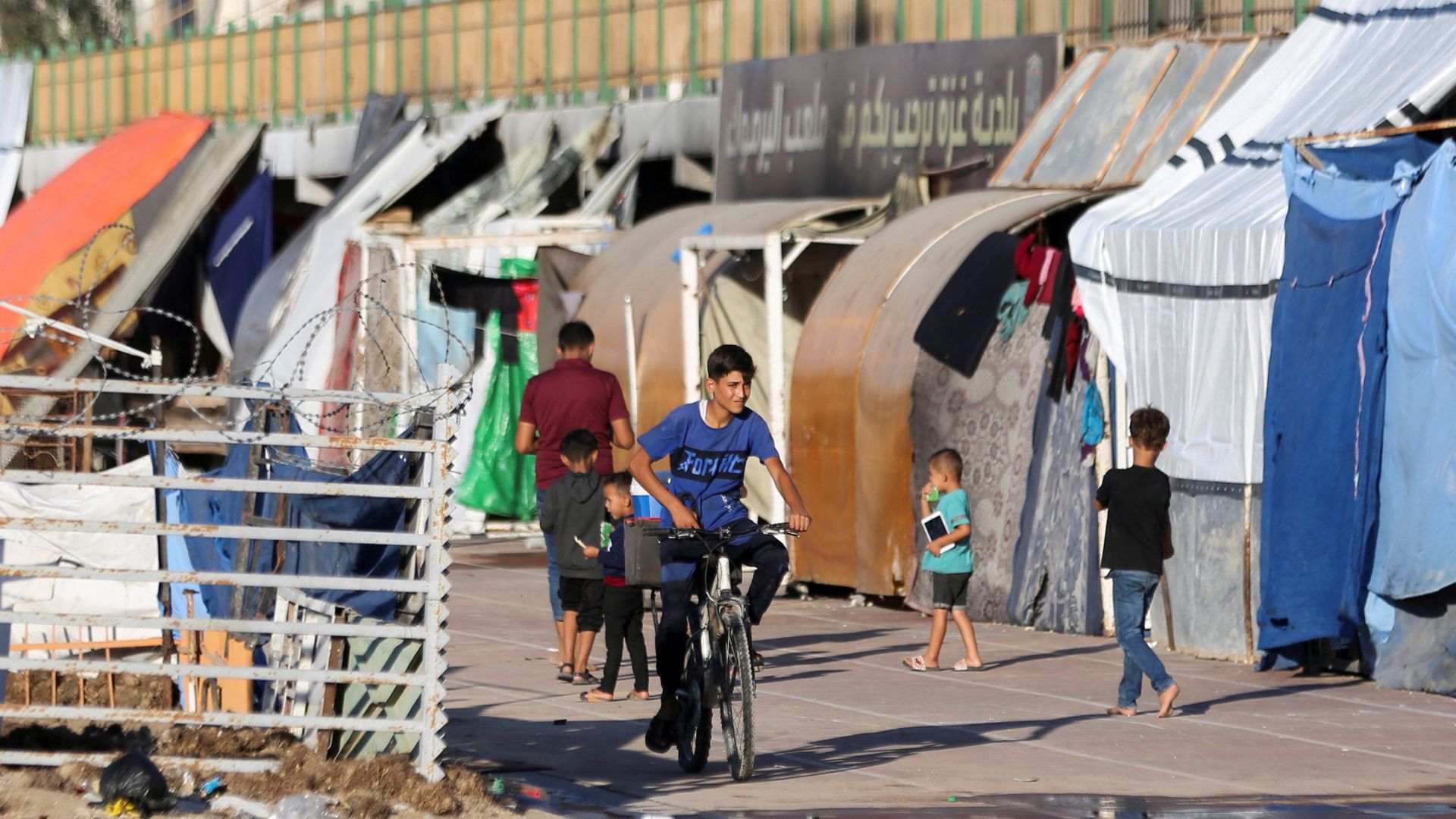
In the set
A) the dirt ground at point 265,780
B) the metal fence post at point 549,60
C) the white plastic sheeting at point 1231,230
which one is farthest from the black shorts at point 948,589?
the metal fence post at point 549,60

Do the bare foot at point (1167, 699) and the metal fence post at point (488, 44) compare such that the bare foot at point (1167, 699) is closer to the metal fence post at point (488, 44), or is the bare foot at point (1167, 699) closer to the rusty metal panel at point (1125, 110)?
the rusty metal panel at point (1125, 110)

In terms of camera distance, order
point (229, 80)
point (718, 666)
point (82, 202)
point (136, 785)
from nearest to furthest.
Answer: point (136, 785), point (718, 666), point (82, 202), point (229, 80)

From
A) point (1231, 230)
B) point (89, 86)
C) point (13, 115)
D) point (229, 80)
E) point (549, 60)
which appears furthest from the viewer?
point (13, 115)

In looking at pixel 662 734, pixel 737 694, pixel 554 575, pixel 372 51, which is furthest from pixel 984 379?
pixel 372 51

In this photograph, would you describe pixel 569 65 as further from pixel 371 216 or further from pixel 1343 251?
pixel 1343 251

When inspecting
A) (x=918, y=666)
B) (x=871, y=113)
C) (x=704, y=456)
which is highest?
(x=871, y=113)

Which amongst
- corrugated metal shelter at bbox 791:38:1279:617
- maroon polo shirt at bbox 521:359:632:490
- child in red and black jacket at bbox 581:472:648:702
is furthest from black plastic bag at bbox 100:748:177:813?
corrugated metal shelter at bbox 791:38:1279:617

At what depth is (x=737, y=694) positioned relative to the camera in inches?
341

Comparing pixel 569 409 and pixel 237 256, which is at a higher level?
pixel 237 256

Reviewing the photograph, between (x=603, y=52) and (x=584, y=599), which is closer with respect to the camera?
(x=584, y=599)

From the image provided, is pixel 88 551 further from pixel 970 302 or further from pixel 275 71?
pixel 275 71

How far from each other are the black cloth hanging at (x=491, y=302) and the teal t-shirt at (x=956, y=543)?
9370 millimetres

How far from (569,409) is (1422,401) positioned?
459 centimetres

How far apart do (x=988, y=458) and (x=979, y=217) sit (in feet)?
5.70
